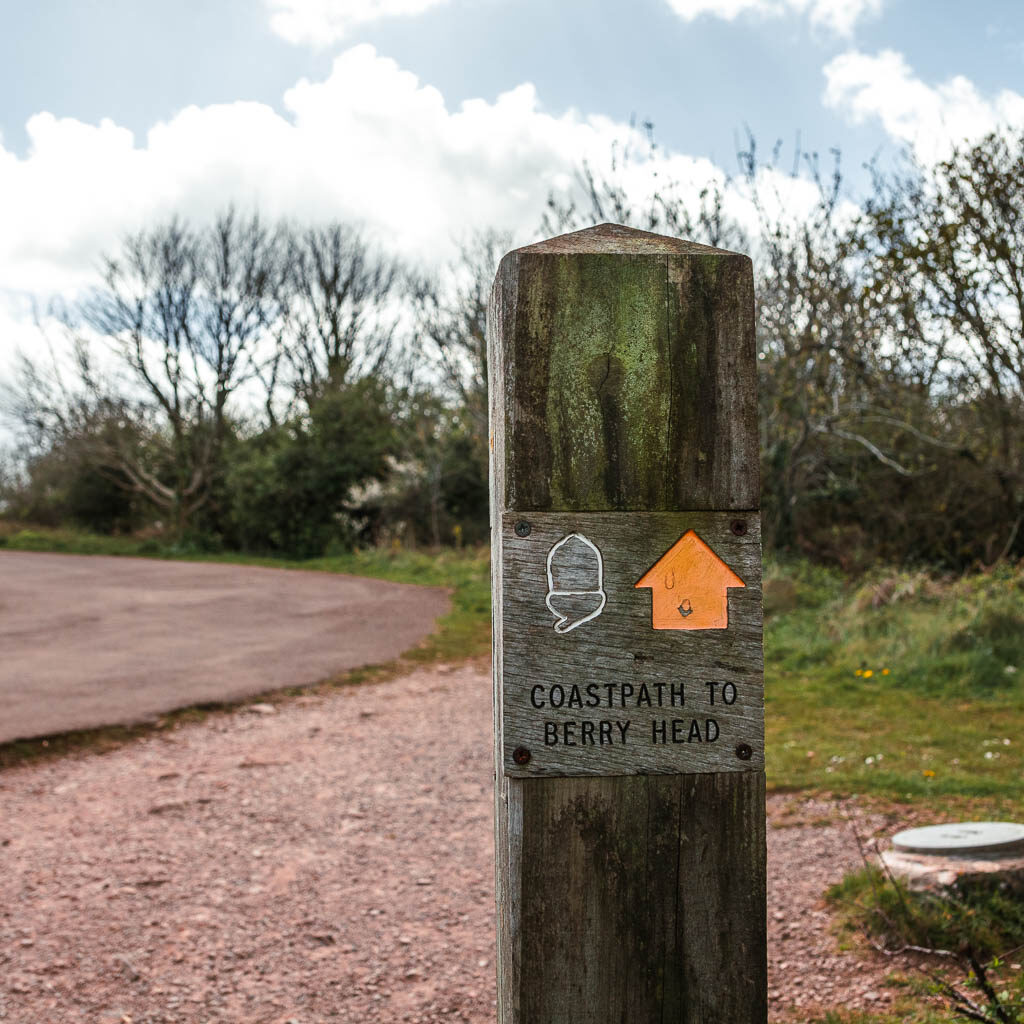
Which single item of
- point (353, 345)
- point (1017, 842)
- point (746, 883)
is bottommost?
point (1017, 842)

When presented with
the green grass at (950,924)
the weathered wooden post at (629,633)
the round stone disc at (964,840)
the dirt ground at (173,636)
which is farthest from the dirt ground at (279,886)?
the weathered wooden post at (629,633)

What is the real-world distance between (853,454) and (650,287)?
12.8 meters

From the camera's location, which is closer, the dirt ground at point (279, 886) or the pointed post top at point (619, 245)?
the pointed post top at point (619, 245)

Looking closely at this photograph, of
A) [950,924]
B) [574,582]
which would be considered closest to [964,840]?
[950,924]

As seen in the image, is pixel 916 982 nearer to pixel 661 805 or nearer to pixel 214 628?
pixel 661 805

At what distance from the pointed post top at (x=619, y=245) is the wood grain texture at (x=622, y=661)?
369 millimetres

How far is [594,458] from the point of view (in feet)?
4.45

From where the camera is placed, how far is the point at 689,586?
138 centimetres

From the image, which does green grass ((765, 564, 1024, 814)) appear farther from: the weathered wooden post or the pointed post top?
the pointed post top

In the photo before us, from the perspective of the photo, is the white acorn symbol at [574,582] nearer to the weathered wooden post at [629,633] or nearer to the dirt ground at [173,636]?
the weathered wooden post at [629,633]

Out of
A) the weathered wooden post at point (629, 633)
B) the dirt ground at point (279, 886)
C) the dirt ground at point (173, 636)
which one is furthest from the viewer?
the dirt ground at point (173, 636)

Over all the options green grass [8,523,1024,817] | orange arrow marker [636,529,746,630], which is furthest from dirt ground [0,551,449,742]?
orange arrow marker [636,529,746,630]

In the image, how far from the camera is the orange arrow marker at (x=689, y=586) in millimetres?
1372

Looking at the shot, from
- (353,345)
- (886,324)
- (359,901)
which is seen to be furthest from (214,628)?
(353,345)
